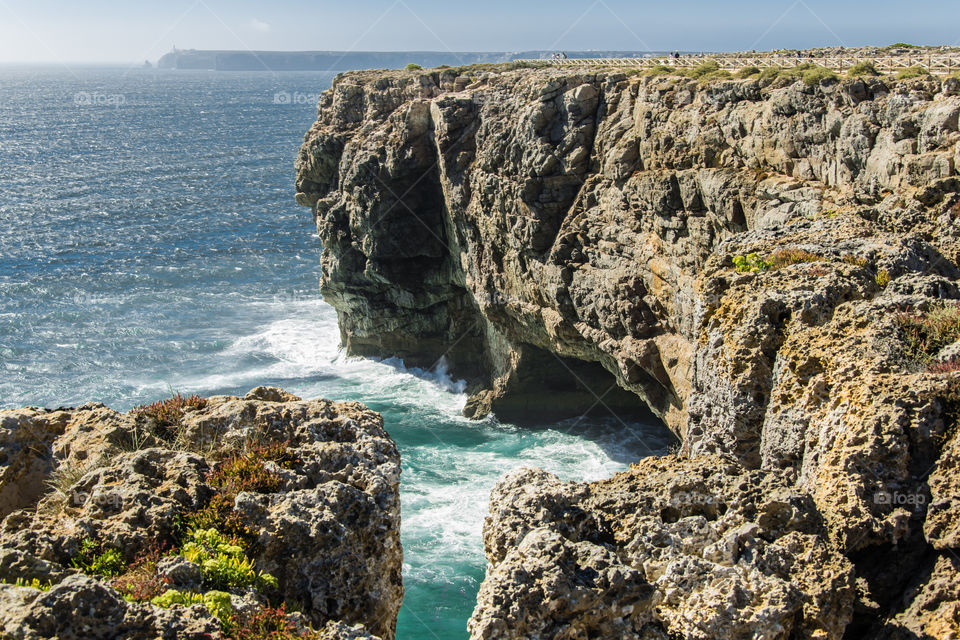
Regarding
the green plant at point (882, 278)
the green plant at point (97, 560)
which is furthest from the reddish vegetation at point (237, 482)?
the green plant at point (882, 278)

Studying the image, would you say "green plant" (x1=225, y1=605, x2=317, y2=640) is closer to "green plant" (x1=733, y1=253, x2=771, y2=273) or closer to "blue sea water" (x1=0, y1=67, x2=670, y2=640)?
"green plant" (x1=733, y1=253, x2=771, y2=273)

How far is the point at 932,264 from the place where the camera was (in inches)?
613

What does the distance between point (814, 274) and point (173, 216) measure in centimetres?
8893

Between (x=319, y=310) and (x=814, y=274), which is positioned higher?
(x=814, y=274)

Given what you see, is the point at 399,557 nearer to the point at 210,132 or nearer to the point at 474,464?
the point at 474,464

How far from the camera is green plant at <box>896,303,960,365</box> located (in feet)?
40.1

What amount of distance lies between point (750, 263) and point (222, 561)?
11.9 meters

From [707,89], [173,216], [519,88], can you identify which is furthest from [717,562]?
[173,216]

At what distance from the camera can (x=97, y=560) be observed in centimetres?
903

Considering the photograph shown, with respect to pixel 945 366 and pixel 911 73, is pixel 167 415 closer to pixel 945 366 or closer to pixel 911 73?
pixel 945 366

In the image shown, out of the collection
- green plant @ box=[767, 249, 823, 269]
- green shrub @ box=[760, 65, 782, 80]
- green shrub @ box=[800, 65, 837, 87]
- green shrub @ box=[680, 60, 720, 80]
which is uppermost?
green shrub @ box=[680, 60, 720, 80]

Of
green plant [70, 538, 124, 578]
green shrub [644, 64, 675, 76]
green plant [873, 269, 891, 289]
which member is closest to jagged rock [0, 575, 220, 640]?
green plant [70, 538, 124, 578]

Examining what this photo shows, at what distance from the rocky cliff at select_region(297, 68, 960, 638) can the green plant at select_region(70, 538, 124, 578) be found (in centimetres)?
Answer: 415

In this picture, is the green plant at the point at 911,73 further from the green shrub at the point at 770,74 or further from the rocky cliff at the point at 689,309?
the green shrub at the point at 770,74
